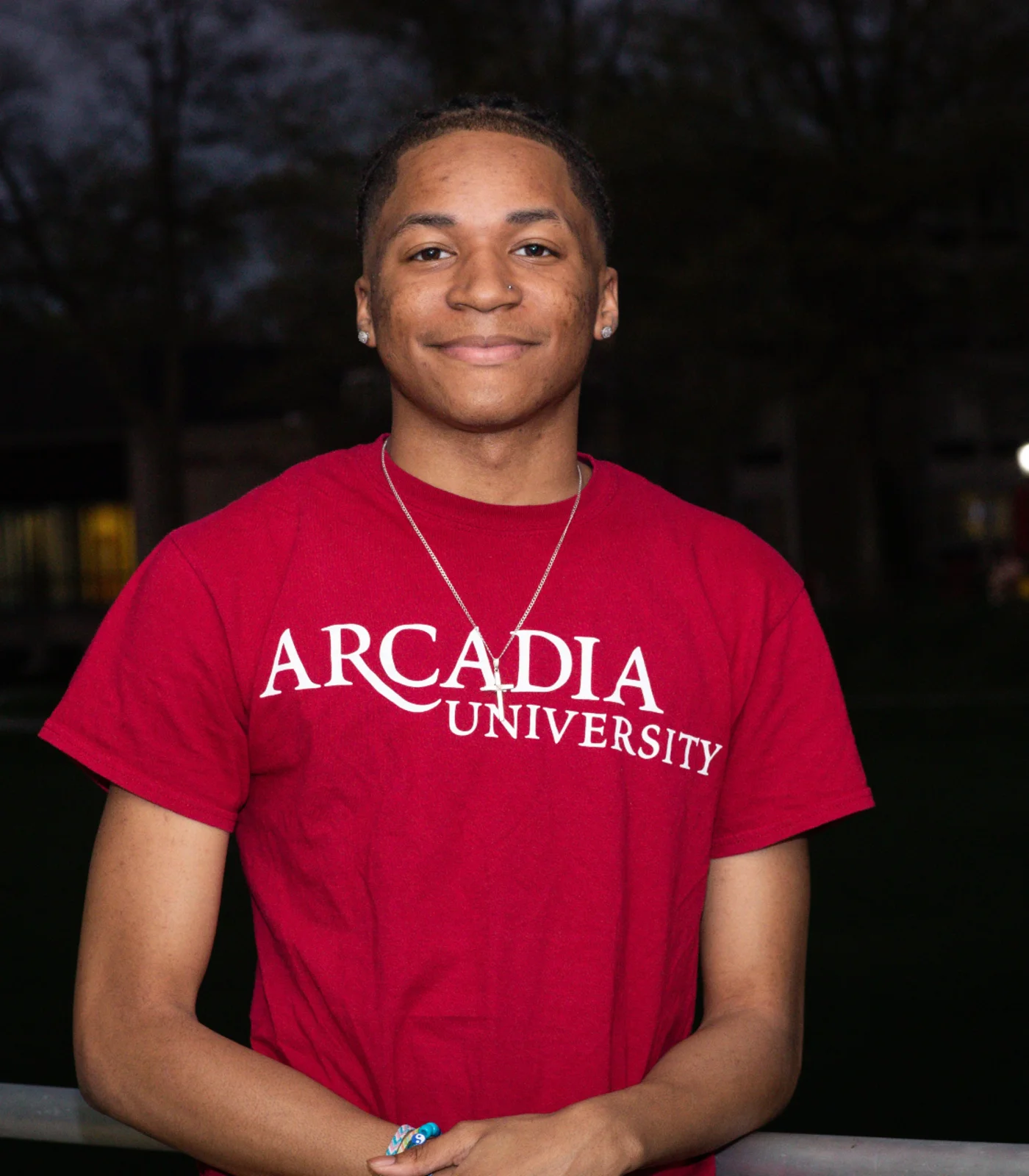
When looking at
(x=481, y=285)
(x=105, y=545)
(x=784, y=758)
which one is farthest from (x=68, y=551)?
(x=784, y=758)

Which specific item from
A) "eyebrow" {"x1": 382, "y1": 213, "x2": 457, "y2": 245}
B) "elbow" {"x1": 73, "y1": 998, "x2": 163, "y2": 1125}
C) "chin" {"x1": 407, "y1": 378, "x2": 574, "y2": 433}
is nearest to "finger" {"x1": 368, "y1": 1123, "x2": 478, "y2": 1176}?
"elbow" {"x1": 73, "y1": 998, "x2": 163, "y2": 1125}

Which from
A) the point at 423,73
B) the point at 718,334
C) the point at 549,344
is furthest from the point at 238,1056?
the point at 423,73

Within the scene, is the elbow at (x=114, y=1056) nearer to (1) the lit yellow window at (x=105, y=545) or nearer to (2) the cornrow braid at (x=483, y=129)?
(2) the cornrow braid at (x=483, y=129)

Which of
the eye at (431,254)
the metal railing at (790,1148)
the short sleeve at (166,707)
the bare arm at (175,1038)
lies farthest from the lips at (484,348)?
the metal railing at (790,1148)

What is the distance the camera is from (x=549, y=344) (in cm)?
220

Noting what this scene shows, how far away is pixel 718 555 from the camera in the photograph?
7.20 feet

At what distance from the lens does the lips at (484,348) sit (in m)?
2.16

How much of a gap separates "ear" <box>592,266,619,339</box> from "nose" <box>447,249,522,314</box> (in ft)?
0.66

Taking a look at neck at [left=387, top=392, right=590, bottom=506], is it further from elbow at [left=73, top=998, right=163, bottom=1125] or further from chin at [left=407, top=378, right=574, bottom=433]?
elbow at [left=73, top=998, right=163, bottom=1125]

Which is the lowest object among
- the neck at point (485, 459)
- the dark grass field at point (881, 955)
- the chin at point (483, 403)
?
the dark grass field at point (881, 955)

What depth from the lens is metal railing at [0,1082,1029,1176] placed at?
178 centimetres

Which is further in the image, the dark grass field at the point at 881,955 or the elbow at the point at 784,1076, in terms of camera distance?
the dark grass field at the point at 881,955

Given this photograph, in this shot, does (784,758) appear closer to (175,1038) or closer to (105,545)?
(175,1038)

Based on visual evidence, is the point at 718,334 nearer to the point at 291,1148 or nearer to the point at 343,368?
the point at 343,368
